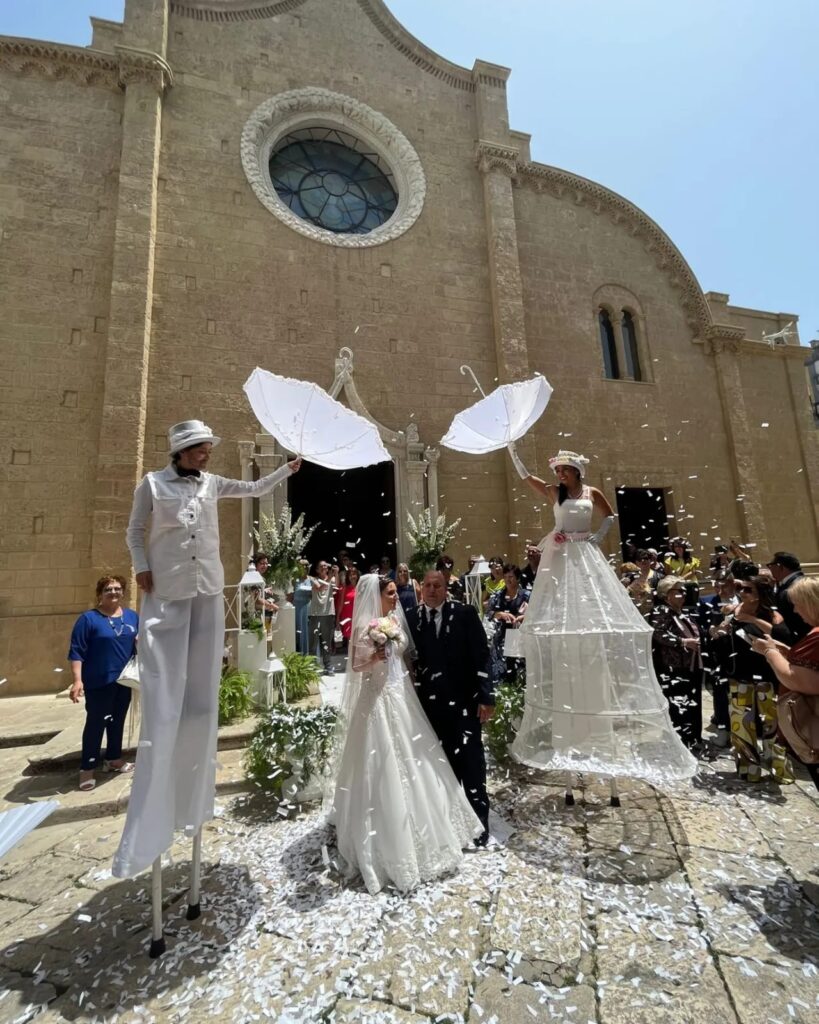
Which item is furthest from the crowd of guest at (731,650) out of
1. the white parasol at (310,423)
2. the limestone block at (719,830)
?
the white parasol at (310,423)

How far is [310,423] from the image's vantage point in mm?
4262

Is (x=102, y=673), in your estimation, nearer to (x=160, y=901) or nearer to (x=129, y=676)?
(x=129, y=676)

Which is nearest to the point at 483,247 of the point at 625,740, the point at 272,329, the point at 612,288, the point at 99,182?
the point at 612,288

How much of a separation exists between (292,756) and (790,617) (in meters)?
4.71

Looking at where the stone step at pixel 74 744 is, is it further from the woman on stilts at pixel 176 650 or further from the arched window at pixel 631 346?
the arched window at pixel 631 346

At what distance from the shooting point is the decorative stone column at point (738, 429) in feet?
46.1

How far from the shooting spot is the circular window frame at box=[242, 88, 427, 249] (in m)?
11.7

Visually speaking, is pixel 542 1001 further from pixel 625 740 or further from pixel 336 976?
pixel 625 740

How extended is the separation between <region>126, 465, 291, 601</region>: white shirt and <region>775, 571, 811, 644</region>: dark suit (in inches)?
178

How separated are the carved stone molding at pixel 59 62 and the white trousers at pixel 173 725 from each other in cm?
1327

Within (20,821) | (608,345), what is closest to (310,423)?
(20,821)

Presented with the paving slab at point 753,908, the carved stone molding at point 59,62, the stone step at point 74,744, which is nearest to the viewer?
the paving slab at point 753,908

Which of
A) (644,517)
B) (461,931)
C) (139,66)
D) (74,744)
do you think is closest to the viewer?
(461,931)

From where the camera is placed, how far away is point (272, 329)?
11.1 metres
